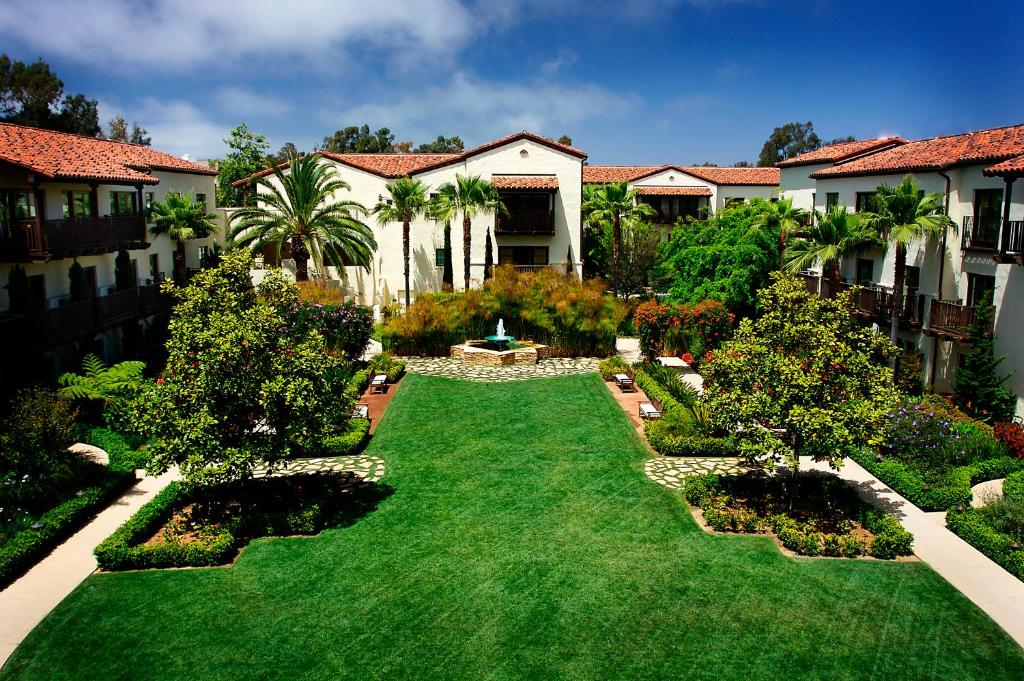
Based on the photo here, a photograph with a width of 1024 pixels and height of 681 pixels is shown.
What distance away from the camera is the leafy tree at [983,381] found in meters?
23.2

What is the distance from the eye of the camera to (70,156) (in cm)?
2942

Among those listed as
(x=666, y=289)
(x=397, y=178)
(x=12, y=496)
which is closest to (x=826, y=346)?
(x=12, y=496)

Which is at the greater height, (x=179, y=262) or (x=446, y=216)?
(x=446, y=216)

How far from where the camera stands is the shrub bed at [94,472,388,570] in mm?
15133

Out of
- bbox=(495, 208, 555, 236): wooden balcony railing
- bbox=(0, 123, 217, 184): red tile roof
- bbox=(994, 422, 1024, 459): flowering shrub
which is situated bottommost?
bbox=(994, 422, 1024, 459): flowering shrub

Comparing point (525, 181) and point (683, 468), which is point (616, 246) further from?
point (683, 468)

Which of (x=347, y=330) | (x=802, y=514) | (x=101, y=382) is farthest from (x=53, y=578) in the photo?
(x=347, y=330)

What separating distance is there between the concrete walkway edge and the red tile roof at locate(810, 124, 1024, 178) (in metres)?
12.7

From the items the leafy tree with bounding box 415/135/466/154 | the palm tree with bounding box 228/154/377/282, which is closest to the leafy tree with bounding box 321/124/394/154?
the leafy tree with bounding box 415/135/466/154

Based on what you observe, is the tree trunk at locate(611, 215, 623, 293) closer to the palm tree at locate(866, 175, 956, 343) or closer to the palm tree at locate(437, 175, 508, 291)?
the palm tree at locate(437, 175, 508, 291)

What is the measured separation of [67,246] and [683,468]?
2126cm

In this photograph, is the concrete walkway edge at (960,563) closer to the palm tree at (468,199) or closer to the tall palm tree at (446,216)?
the palm tree at (468,199)

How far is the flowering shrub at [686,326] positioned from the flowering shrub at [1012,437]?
11.1 metres

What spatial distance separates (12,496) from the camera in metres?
17.2
